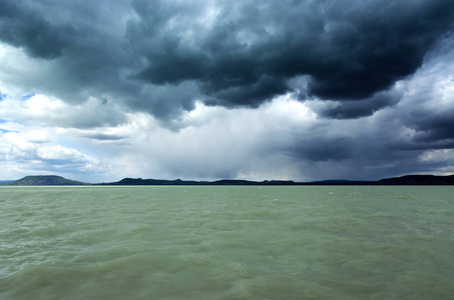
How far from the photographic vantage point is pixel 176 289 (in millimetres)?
7508

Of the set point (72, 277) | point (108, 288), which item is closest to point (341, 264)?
point (108, 288)

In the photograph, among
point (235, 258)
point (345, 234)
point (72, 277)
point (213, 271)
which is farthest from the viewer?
point (345, 234)

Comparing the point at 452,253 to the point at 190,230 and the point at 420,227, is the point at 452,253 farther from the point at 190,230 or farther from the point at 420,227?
the point at 190,230

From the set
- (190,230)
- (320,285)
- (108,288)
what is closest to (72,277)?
(108,288)

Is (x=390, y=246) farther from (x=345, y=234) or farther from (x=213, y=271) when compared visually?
(x=213, y=271)

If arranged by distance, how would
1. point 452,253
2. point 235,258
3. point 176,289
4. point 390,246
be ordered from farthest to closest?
point 390,246 → point 452,253 → point 235,258 → point 176,289

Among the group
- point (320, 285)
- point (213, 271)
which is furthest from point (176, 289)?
point (320, 285)

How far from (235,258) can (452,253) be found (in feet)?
31.5

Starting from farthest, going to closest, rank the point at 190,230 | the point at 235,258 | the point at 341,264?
1. the point at 190,230
2. the point at 235,258
3. the point at 341,264

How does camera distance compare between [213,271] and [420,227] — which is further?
[420,227]

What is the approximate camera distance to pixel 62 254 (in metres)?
11.3

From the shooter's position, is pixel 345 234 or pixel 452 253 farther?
pixel 345 234

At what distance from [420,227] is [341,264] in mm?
12140

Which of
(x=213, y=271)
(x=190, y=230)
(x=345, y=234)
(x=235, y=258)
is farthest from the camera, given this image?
(x=190, y=230)
